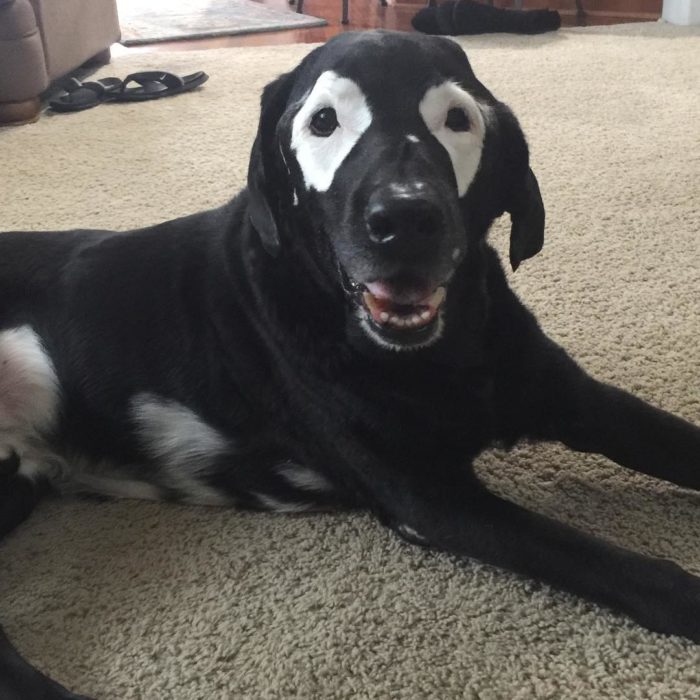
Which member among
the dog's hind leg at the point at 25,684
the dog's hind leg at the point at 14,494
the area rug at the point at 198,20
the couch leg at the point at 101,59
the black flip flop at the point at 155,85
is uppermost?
the dog's hind leg at the point at 25,684

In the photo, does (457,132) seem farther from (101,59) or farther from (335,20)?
(335,20)

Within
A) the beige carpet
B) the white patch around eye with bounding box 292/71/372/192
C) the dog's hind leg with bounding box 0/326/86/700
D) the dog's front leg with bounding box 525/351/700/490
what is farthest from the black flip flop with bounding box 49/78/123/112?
the dog's front leg with bounding box 525/351/700/490

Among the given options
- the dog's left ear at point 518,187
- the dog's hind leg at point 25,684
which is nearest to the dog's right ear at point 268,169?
the dog's left ear at point 518,187

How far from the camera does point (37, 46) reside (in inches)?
111

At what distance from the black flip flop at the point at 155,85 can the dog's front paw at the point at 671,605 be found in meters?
2.52

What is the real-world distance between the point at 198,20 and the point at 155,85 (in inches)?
66.5

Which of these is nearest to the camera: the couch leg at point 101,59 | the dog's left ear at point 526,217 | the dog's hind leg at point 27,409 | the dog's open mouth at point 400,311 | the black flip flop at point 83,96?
the dog's open mouth at point 400,311

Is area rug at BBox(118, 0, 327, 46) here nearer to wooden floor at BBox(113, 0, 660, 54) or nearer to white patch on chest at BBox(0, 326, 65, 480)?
wooden floor at BBox(113, 0, 660, 54)

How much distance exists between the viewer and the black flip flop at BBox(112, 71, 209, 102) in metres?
2.97

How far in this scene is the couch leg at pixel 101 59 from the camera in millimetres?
3596

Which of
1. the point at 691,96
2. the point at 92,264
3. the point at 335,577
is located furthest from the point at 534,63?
the point at 335,577

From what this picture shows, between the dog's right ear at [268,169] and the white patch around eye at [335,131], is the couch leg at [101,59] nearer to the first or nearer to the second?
the dog's right ear at [268,169]

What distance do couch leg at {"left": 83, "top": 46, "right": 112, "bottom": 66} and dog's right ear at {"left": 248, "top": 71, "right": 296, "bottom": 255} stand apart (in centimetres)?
276

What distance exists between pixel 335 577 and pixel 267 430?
217 millimetres
